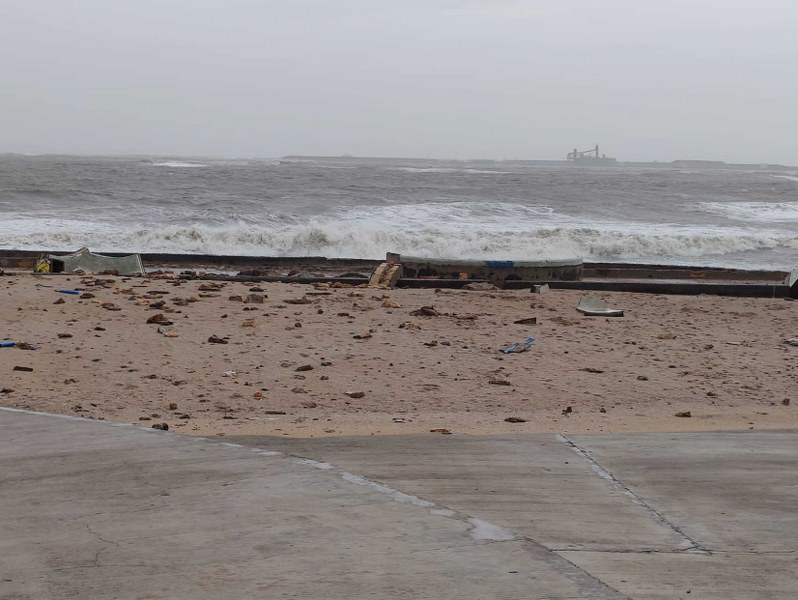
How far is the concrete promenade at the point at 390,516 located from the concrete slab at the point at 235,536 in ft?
0.03

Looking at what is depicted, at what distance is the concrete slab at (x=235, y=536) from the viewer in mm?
3318

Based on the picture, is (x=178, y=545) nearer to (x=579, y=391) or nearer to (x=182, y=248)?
(x=579, y=391)

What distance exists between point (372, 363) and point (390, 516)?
4.03 m

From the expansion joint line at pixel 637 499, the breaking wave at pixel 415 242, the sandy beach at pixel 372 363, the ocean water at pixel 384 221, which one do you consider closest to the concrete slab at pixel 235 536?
the expansion joint line at pixel 637 499

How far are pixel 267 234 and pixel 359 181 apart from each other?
28797 millimetres

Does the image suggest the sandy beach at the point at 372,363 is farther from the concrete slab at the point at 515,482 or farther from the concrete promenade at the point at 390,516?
the concrete promenade at the point at 390,516

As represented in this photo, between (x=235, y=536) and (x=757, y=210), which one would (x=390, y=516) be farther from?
(x=757, y=210)

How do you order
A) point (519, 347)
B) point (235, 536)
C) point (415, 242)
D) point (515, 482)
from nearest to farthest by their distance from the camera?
point (235, 536) < point (515, 482) < point (519, 347) < point (415, 242)

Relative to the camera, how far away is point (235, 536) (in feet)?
12.3

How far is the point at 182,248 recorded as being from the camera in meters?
23.0

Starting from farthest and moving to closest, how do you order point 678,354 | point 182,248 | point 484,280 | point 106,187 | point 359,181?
point 359,181 → point 106,187 → point 182,248 → point 484,280 → point 678,354

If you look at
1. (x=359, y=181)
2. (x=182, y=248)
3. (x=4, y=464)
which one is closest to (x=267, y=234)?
(x=182, y=248)

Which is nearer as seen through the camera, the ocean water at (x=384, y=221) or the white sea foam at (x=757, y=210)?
the ocean water at (x=384, y=221)

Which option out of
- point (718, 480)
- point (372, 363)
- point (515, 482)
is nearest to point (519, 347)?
point (372, 363)
